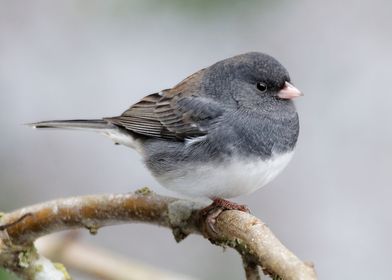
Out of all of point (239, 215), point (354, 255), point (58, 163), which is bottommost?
point (354, 255)

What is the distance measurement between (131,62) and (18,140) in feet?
4.04

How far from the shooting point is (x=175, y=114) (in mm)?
2906

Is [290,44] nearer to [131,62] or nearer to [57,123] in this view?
[131,62]

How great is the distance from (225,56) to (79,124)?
186 centimetres

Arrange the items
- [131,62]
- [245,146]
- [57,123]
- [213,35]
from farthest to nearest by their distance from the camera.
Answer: [131,62], [213,35], [57,123], [245,146]

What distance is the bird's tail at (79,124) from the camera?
280 cm

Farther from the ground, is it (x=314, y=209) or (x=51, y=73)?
(x=51, y=73)

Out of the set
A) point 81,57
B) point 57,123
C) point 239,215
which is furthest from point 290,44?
point 239,215

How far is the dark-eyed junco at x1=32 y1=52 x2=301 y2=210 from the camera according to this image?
8.32 feet

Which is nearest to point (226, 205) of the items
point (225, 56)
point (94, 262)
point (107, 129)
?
point (94, 262)

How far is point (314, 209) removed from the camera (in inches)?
180

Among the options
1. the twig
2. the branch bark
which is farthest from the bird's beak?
the twig

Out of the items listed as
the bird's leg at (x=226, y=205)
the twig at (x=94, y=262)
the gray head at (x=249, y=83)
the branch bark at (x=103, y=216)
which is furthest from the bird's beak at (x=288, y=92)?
the twig at (x=94, y=262)

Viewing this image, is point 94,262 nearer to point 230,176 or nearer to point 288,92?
point 230,176
